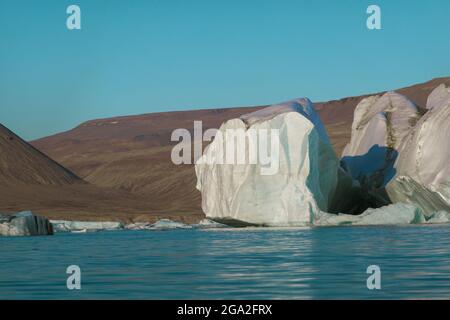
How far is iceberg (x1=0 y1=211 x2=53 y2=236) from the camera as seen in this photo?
200 feet

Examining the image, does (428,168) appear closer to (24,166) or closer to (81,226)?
(81,226)

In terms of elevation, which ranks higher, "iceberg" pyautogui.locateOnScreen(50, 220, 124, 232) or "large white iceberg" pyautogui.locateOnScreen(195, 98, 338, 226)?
"large white iceberg" pyautogui.locateOnScreen(195, 98, 338, 226)

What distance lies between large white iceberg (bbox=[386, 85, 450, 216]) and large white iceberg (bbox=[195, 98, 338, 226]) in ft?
16.0

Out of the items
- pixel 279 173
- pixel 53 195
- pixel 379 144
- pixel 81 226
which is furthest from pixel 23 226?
pixel 53 195

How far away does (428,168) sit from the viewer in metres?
57.1

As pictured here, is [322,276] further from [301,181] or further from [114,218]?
[114,218]

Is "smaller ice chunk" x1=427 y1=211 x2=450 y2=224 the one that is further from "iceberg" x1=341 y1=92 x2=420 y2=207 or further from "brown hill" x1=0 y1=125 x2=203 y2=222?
"brown hill" x1=0 y1=125 x2=203 y2=222

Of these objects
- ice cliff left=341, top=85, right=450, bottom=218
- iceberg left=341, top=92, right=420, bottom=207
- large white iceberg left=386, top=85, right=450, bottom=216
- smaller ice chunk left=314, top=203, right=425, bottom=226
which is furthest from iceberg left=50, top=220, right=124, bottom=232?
large white iceberg left=386, top=85, right=450, bottom=216

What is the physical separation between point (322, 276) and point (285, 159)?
3119 cm

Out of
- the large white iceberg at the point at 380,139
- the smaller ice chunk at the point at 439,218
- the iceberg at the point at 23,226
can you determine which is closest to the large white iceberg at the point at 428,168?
the smaller ice chunk at the point at 439,218

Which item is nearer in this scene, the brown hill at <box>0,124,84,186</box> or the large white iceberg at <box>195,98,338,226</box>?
the large white iceberg at <box>195,98,338,226</box>

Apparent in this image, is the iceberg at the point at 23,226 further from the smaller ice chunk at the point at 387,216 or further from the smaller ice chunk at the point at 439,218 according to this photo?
the smaller ice chunk at the point at 439,218

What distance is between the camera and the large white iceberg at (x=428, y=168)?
184ft

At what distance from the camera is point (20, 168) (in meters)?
150
